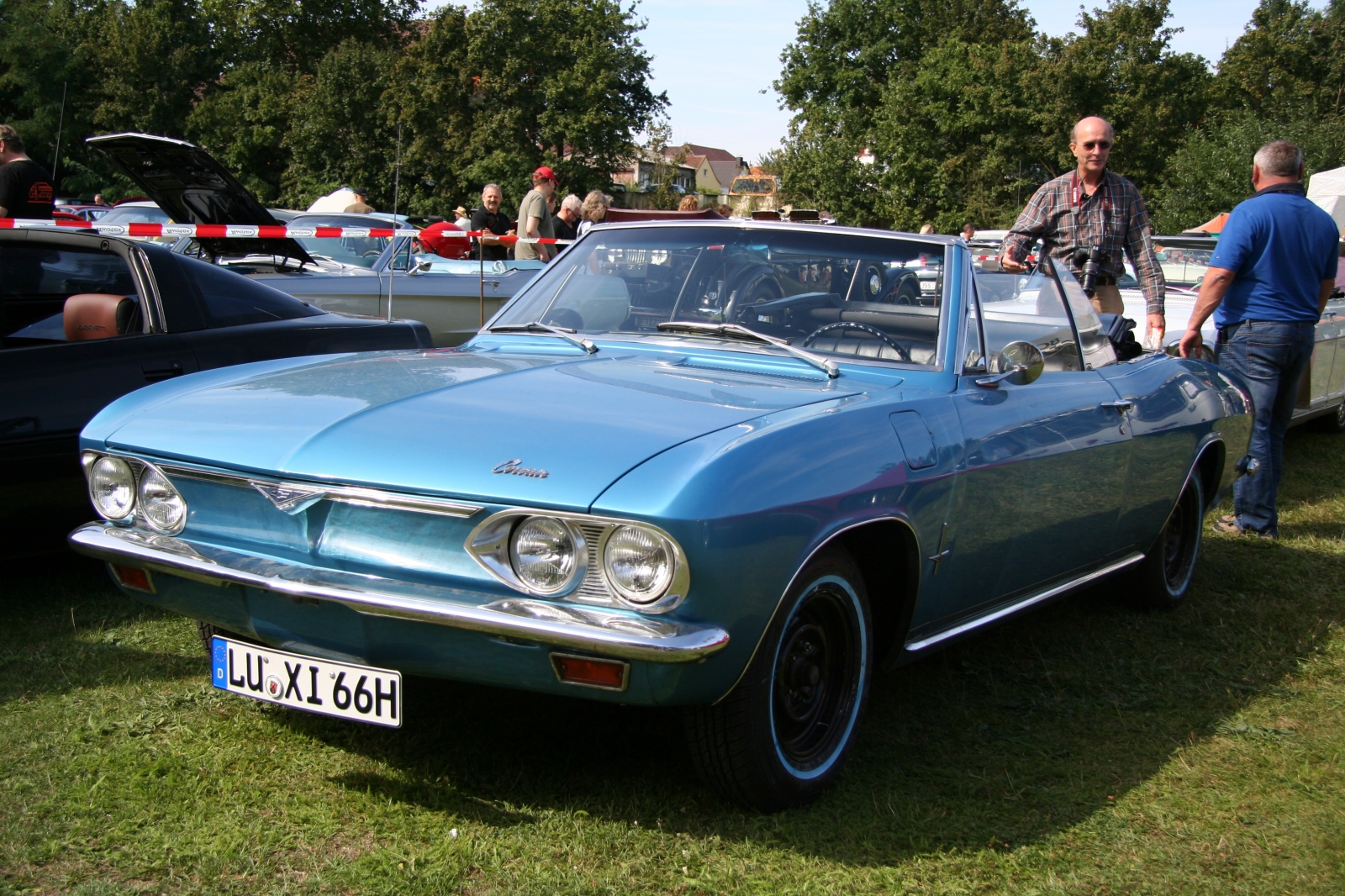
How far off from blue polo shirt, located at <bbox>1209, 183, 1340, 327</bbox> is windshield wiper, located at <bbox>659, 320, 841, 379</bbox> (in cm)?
346

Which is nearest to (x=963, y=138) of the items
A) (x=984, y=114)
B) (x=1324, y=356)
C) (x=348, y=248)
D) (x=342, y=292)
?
(x=984, y=114)

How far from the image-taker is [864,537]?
10.0 feet

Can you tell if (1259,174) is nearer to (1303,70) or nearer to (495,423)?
(495,423)

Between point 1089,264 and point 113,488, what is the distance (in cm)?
502

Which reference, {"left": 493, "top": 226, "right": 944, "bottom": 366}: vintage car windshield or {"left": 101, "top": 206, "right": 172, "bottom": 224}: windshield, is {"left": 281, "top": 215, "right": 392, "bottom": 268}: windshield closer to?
{"left": 493, "top": 226, "right": 944, "bottom": 366}: vintage car windshield

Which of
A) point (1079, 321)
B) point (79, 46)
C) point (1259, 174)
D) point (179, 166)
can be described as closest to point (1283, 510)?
point (1259, 174)

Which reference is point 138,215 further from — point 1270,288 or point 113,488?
point 113,488

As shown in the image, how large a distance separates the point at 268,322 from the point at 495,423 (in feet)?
9.05

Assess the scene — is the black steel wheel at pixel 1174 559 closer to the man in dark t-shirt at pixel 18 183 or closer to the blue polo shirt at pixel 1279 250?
the blue polo shirt at pixel 1279 250

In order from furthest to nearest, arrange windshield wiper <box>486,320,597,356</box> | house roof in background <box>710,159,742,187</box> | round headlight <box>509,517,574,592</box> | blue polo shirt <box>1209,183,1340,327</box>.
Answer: house roof in background <box>710,159,742,187</box> → blue polo shirt <box>1209,183,1340,327</box> → windshield wiper <box>486,320,597,356</box> → round headlight <box>509,517,574,592</box>

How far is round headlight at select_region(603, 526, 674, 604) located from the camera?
2.38 metres

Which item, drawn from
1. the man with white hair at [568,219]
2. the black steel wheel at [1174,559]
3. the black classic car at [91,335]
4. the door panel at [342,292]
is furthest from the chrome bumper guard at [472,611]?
the man with white hair at [568,219]

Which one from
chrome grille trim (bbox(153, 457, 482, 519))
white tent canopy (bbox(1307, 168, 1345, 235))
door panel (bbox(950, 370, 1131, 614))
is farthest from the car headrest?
white tent canopy (bbox(1307, 168, 1345, 235))

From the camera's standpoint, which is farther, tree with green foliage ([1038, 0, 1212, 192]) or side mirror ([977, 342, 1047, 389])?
tree with green foliage ([1038, 0, 1212, 192])
